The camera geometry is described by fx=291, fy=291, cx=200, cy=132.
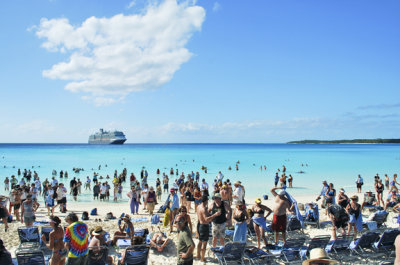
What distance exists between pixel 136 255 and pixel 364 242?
4.85 metres

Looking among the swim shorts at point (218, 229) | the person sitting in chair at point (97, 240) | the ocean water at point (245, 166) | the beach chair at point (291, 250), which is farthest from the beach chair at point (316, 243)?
the ocean water at point (245, 166)

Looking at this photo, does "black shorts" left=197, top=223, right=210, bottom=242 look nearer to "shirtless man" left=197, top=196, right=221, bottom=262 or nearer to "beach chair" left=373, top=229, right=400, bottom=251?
"shirtless man" left=197, top=196, right=221, bottom=262

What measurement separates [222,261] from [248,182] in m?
20.8

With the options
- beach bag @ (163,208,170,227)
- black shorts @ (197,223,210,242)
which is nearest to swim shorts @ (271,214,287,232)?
black shorts @ (197,223,210,242)

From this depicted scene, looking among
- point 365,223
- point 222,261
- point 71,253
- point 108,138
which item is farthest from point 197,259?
point 108,138

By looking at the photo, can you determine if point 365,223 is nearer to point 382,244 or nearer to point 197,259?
point 382,244

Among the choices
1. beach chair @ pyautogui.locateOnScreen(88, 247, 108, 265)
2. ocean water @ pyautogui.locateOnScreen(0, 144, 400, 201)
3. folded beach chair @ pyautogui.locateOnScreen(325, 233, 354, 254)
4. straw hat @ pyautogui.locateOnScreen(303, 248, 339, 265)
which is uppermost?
straw hat @ pyautogui.locateOnScreen(303, 248, 339, 265)

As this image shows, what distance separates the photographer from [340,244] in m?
6.20

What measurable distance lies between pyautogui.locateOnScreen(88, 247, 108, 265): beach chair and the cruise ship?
13738 centimetres

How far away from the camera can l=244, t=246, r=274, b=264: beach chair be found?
5.92 m

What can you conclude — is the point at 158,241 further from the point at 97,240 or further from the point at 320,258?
the point at 320,258

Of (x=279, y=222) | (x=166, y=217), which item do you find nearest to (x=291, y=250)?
(x=279, y=222)

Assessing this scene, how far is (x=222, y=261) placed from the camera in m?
5.69

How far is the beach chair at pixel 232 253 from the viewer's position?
557 centimetres
